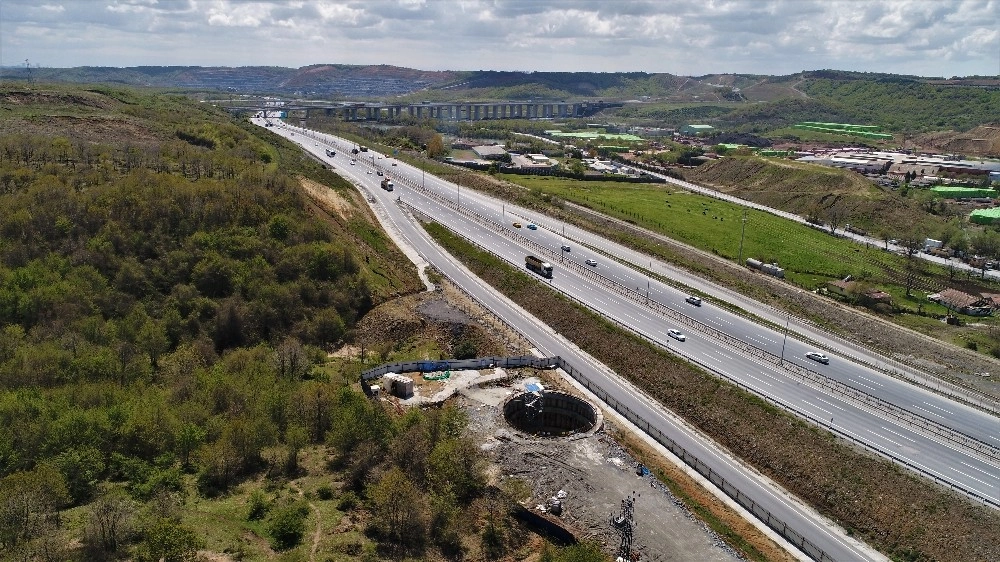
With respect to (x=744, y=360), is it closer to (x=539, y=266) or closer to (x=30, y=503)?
(x=539, y=266)

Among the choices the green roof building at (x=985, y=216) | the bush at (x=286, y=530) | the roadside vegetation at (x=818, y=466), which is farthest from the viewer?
the green roof building at (x=985, y=216)

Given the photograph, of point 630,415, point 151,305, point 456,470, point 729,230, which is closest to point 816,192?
point 729,230

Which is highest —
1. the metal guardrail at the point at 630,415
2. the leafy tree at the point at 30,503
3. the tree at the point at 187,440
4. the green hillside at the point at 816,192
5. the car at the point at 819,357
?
the green hillside at the point at 816,192

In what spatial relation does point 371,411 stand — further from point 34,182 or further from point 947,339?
point 947,339

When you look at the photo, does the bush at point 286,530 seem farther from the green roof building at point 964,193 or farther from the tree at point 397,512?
the green roof building at point 964,193

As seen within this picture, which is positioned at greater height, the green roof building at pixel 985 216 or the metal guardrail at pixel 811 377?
the green roof building at pixel 985 216

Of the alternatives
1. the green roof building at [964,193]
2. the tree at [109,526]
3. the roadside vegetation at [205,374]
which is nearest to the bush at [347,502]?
the roadside vegetation at [205,374]

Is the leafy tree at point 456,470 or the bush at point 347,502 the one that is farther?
the leafy tree at point 456,470

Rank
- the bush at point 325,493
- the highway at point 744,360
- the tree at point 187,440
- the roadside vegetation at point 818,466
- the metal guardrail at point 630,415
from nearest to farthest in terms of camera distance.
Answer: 1. the bush at point 325,493
2. the roadside vegetation at point 818,466
3. the tree at point 187,440
4. the metal guardrail at point 630,415
5. the highway at point 744,360

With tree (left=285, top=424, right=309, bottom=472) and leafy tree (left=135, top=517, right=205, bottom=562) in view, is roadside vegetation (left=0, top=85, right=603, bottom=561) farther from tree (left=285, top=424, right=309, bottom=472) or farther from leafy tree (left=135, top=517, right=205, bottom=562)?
tree (left=285, top=424, right=309, bottom=472)

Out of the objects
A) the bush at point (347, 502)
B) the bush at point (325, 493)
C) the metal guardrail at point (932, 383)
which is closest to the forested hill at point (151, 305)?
the bush at point (325, 493)
